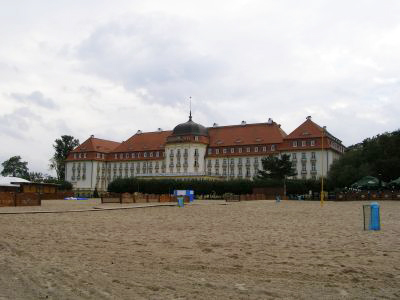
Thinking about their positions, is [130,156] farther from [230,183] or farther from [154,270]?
[154,270]

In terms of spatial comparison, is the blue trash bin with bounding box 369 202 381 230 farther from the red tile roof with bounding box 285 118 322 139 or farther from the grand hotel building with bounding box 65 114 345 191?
the red tile roof with bounding box 285 118 322 139

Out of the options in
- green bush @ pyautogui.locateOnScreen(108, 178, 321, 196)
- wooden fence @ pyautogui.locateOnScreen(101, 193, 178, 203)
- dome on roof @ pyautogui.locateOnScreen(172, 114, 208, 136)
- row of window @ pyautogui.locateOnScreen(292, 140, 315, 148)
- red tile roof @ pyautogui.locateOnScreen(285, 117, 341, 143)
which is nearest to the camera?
wooden fence @ pyautogui.locateOnScreen(101, 193, 178, 203)

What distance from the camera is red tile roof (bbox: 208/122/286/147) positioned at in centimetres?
10312

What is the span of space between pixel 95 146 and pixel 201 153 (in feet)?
104

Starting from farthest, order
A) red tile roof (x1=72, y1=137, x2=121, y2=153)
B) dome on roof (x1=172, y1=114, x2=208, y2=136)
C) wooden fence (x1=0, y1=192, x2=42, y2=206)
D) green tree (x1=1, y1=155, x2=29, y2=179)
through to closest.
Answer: green tree (x1=1, y1=155, x2=29, y2=179)
red tile roof (x1=72, y1=137, x2=121, y2=153)
dome on roof (x1=172, y1=114, x2=208, y2=136)
wooden fence (x1=0, y1=192, x2=42, y2=206)

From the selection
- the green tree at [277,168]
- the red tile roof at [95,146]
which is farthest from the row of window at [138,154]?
→ the green tree at [277,168]

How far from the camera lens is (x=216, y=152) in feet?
354

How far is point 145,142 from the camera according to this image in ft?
395

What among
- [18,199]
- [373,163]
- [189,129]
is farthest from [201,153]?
[18,199]

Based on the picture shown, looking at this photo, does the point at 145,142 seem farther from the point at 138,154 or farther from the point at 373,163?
the point at 373,163

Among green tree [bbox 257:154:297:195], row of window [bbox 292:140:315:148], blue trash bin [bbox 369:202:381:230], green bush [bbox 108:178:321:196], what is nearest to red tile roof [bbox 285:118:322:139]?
row of window [bbox 292:140:315:148]

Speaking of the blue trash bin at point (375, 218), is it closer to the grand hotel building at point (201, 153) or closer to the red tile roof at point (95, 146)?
the grand hotel building at point (201, 153)

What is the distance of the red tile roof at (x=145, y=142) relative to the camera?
11681 cm

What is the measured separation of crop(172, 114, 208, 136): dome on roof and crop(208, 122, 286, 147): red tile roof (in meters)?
3.81
